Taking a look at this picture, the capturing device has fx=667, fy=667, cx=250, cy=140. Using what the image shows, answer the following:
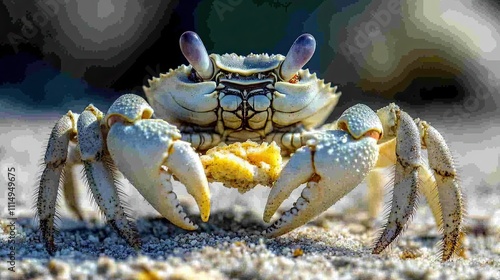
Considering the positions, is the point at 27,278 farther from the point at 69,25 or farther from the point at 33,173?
the point at 69,25

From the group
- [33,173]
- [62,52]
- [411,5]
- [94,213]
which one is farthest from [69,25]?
[94,213]

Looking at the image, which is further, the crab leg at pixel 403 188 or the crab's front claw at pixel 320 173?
the crab leg at pixel 403 188

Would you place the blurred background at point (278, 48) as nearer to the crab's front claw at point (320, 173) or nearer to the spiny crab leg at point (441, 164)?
the spiny crab leg at point (441, 164)

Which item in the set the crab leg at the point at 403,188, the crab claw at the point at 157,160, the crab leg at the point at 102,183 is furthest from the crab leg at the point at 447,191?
the crab leg at the point at 102,183

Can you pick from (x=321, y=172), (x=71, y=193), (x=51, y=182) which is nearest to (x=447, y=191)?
(x=321, y=172)

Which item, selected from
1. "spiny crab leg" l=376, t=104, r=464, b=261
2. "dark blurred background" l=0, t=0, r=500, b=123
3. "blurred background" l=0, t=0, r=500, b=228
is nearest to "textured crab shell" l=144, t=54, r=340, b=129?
"spiny crab leg" l=376, t=104, r=464, b=261

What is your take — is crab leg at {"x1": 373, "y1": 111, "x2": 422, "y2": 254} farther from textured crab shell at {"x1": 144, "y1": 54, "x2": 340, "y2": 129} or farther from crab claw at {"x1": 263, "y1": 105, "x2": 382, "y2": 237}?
textured crab shell at {"x1": 144, "y1": 54, "x2": 340, "y2": 129}
